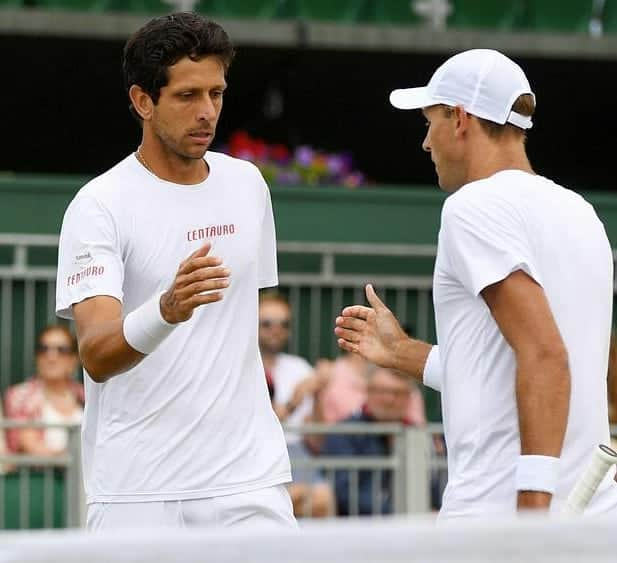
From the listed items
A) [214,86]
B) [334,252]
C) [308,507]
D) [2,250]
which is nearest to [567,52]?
[334,252]

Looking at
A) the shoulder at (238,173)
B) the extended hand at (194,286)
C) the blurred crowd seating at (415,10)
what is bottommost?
the extended hand at (194,286)

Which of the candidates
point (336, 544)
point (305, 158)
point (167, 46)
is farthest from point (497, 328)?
point (305, 158)

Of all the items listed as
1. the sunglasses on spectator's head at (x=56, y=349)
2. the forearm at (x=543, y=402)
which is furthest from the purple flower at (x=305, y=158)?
the forearm at (x=543, y=402)

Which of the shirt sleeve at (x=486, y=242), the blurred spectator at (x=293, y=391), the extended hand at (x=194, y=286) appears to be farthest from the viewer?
the blurred spectator at (x=293, y=391)

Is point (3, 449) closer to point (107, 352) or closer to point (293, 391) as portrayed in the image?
point (293, 391)

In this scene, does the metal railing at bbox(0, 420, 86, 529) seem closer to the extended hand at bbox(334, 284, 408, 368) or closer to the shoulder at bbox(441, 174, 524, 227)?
the extended hand at bbox(334, 284, 408, 368)

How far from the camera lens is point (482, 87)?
411 cm

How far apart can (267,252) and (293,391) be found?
16.1 ft

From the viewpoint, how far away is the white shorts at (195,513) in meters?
4.53

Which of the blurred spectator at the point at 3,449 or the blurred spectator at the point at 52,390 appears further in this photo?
the blurred spectator at the point at 52,390

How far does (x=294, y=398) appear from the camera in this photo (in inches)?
380

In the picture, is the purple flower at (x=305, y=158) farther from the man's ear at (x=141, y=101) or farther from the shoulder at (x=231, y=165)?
the man's ear at (x=141, y=101)

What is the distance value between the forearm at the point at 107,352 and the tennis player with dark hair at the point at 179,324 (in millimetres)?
67

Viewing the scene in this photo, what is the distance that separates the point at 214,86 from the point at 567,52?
1080 centimetres
